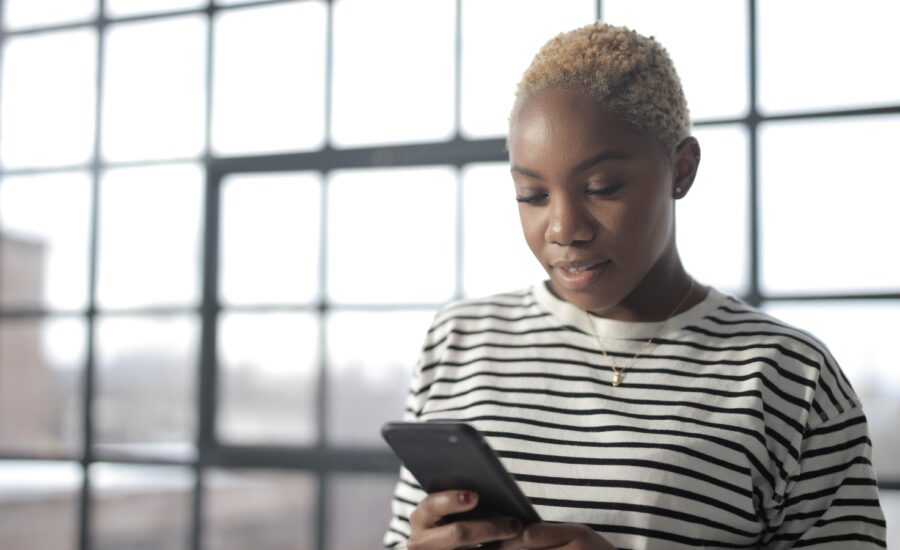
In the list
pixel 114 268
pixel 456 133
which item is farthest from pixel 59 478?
pixel 456 133

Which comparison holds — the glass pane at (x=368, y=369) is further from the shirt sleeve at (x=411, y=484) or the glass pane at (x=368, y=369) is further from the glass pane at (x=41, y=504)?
the shirt sleeve at (x=411, y=484)

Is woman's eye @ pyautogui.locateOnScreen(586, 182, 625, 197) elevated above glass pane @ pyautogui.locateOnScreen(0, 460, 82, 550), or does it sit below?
above

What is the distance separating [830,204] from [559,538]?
1279 mm

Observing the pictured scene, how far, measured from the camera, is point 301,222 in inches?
96.2

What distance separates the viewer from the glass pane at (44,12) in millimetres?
2783

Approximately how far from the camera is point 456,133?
7.46ft

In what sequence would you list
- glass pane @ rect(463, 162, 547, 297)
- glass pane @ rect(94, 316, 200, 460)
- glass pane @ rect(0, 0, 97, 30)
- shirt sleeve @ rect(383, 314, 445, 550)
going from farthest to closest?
glass pane @ rect(0, 0, 97, 30) → glass pane @ rect(94, 316, 200, 460) → glass pane @ rect(463, 162, 547, 297) → shirt sleeve @ rect(383, 314, 445, 550)

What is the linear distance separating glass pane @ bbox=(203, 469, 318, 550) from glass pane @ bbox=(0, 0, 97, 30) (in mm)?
1469

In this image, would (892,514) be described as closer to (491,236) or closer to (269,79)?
(491,236)

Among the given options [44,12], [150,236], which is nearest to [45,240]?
[150,236]

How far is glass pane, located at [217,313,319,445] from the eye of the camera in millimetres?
2438

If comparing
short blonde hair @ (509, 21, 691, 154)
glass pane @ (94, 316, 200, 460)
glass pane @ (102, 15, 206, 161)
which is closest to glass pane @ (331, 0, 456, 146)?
glass pane @ (102, 15, 206, 161)

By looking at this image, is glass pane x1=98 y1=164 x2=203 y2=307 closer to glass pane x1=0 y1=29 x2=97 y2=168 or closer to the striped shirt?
glass pane x1=0 y1=29 x2=97 y2=168

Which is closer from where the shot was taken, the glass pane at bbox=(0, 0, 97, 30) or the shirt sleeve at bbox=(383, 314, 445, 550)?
the shirt sleeve at bbox=(383, 314, 445, 550)
